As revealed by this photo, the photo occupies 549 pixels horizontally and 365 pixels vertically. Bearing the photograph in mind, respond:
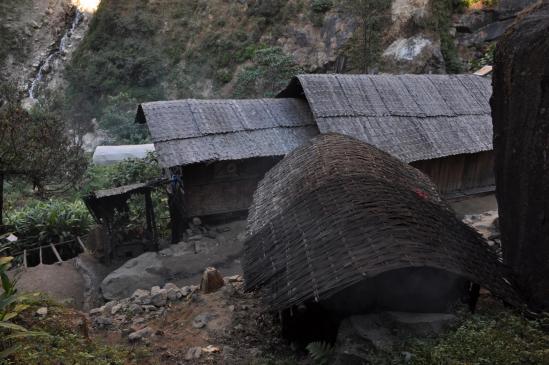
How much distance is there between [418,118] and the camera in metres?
13.2

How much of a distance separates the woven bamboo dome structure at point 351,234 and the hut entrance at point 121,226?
17.2 ft

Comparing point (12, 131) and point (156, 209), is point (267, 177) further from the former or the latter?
point (156, 209)

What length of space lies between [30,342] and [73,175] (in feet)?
30.9

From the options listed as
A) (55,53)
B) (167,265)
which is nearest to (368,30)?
(167,265)

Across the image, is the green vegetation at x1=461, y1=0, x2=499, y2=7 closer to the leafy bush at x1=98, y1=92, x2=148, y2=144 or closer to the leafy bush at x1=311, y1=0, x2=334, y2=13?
the leafy bush at x1=311, y1=0, x2=334, y2=13

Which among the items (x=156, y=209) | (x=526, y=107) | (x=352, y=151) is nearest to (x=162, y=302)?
(x=352, y=151)

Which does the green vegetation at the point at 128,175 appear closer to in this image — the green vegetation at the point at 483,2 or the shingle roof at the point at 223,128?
the shingle roof at the point at 223,128

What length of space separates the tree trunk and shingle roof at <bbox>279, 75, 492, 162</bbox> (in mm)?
6723

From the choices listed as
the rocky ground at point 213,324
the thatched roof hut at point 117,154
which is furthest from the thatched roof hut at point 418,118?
the thatched roof hut at point 117,154

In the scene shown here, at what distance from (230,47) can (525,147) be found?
26.8 metres

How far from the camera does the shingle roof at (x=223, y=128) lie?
1138 cm

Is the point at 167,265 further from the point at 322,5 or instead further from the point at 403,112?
the point at 322,5

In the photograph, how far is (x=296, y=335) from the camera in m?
5.96

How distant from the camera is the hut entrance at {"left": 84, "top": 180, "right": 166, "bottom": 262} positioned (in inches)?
432
